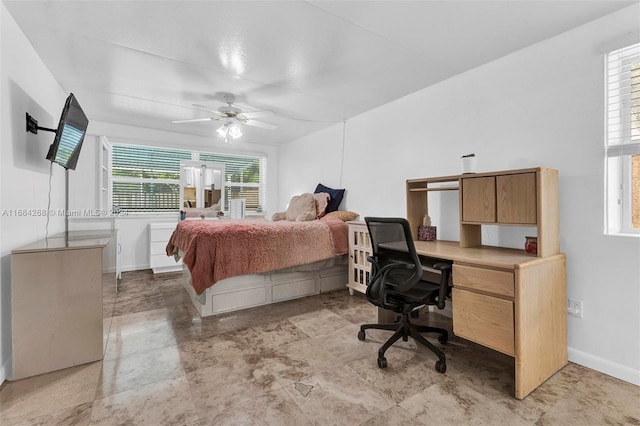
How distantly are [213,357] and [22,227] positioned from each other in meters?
1.68

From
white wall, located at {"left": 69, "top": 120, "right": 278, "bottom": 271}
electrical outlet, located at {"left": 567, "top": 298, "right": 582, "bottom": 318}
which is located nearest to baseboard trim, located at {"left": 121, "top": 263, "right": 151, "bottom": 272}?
white wall, located at {"left": 69, "top": 120, "right": 278, "bottom": 271}

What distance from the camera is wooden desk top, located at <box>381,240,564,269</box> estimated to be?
1688 millimetres

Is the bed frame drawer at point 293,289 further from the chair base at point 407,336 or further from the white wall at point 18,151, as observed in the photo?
the white wall at point 18,151

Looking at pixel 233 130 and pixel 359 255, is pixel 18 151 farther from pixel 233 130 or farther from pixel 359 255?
pixel 359 255

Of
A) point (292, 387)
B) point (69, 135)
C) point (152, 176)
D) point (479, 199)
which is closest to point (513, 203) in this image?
point (479, 199)

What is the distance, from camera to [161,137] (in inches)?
192

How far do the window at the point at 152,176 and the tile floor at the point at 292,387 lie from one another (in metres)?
2.83

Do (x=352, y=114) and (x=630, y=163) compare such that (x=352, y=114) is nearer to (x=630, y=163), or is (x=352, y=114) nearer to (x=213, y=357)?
(x=630, y=163)

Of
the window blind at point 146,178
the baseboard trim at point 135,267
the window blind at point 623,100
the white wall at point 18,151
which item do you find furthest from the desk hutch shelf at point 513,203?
the baseboard trim at point 135,267

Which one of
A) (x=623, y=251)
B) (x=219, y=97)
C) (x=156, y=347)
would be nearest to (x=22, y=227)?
(x=156, y=347)

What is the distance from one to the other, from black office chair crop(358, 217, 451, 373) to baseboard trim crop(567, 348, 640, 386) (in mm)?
936

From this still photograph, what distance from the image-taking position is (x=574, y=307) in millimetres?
2012

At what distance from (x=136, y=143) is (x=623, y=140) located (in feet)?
18.9

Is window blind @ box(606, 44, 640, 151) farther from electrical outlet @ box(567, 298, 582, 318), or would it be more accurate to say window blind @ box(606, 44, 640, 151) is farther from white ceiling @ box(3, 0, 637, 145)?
electrical outlet @ box(567, 298, 582, 318)
